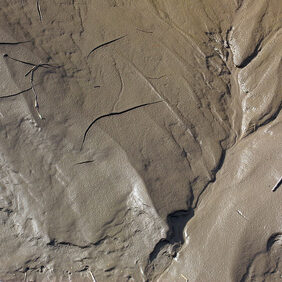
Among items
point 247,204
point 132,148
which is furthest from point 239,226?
point 132,148

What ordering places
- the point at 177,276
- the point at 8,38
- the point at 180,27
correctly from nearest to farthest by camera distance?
the point at 177,276 → the point at 8,38 → the point at 180,27

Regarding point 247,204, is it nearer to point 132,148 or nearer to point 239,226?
point 239,226

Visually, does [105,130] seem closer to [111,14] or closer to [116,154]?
[116,154]

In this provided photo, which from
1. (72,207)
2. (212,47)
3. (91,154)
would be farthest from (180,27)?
(72,207)

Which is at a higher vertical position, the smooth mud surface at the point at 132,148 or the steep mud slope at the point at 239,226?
the smooth mud surface at the point at 132,148

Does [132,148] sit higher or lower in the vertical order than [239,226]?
higher

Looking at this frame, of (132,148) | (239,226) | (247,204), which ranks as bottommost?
(239,226)

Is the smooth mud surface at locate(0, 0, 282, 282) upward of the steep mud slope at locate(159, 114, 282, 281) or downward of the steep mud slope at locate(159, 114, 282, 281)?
upward

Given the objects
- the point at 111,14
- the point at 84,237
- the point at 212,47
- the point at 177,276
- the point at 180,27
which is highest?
the point at 111,14
